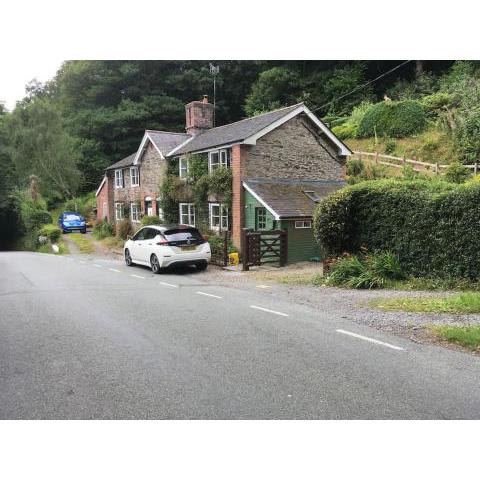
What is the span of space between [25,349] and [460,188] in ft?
32.2

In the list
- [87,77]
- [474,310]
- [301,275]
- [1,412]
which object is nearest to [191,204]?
[301,275]

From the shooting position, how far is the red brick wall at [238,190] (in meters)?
20.3

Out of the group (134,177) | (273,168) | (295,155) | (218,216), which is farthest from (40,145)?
(295,155)

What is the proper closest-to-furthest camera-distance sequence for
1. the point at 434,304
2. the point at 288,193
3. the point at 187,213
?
1. the point at 434,304
2. the point at 288,193
3. the point at 187,213

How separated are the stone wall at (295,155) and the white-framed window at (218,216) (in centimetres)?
227

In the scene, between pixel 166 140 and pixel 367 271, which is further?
pixel 166 140

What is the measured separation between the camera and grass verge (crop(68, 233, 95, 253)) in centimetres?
2951

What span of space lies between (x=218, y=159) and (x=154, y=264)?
8.20m

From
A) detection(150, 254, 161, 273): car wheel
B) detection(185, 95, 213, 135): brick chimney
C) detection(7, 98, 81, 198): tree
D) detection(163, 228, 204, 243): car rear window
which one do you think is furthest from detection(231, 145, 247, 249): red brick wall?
detection(7, 98, 81, 198): tree

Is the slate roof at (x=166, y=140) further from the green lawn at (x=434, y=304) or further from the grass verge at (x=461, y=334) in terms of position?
the grass verge at (x=461, y=334)

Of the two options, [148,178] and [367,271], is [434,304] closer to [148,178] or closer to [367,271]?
[367,271]

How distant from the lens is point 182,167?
25.3m

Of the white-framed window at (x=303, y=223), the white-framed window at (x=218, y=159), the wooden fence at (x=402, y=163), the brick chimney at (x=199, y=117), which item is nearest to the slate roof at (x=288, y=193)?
the white-framed window at (x=303, y=223)

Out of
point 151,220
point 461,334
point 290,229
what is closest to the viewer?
point 461,334
